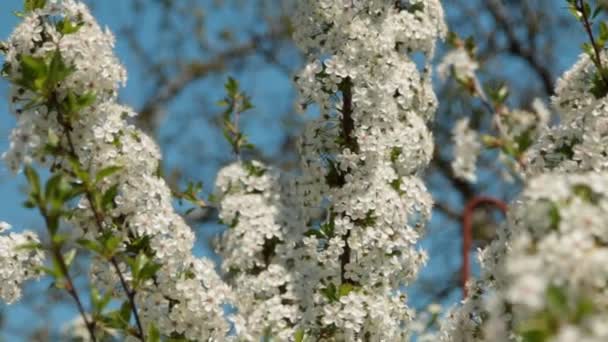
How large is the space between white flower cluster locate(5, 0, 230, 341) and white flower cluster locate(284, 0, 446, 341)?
43 centimetres

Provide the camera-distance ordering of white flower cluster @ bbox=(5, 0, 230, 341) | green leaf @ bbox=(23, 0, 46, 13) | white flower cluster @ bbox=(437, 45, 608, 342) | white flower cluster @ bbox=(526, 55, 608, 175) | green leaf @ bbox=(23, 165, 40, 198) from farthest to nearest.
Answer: green leaf @ bbox=(23, 0, 46, 13)
white flower cluster @ bbox=(5, 0, 230, 341)
white flower cluster @ bbox=(526, 55, 608, 175)
green leaf @ bbox=(23, 165, 40, 198)
white flower cluster @ bbox=(437, 45, 608, 342)

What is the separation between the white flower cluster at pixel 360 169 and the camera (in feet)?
10.4

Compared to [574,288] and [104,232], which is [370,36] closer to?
[104,232]

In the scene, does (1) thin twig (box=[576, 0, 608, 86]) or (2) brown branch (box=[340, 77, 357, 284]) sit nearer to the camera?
(1) thin twig (box=[576, 0, 608, 86])

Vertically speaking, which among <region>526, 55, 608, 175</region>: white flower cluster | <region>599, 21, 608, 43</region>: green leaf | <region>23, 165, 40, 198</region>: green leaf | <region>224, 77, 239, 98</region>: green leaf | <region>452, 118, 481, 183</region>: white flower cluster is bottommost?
<region>23, 165, 40, 198</region>: green leaf

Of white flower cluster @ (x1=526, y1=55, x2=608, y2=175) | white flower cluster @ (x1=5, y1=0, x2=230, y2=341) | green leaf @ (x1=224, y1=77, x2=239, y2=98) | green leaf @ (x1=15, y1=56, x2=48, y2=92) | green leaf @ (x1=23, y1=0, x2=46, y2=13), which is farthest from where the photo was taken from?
green leaf @ (x1=224, y1=77, x2=239, y2=98)

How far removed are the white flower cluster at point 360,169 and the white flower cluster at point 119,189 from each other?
0.43 m

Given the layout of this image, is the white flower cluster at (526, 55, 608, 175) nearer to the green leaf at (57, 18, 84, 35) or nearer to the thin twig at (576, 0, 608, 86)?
the thin twig at (576, 0, 608, 86)

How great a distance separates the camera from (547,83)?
39.7 feet

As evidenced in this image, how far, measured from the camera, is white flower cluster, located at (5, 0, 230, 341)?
9.30ft

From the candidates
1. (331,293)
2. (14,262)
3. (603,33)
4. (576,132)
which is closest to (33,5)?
(14,262)

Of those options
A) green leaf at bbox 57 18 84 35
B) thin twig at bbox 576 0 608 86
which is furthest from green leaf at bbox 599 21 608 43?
green leaf at bbox 57 18 84 35

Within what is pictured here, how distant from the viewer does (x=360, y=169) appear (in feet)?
10.7

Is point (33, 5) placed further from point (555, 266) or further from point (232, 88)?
point (555, 266)
